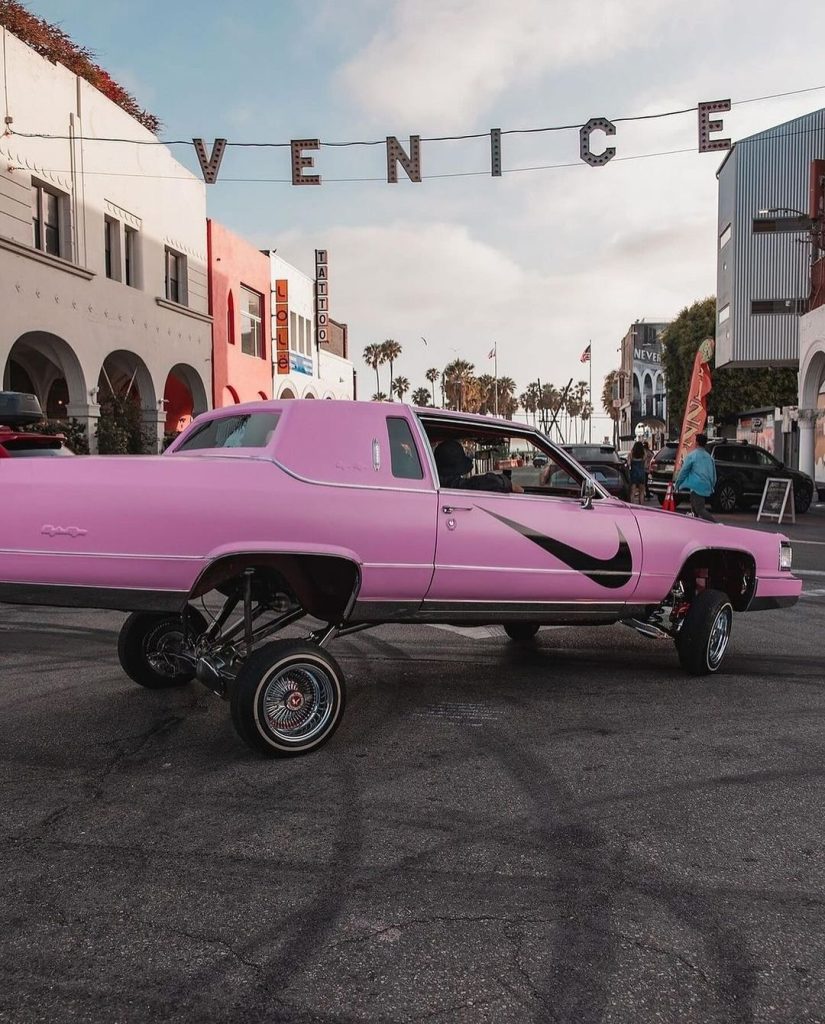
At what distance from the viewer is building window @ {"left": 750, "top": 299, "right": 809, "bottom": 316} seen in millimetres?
40719

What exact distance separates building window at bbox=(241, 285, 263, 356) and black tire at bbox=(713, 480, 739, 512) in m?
18.8

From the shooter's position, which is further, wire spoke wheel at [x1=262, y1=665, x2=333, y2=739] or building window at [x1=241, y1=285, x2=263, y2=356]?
building window at [x1=241, y1=285, x2=263, y2=356]

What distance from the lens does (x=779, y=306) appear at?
4097 centimetres

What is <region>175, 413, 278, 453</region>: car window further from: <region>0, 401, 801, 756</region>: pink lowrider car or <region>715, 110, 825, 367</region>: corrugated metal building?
<region>715, 110, 825, 367</region>: corrugated metal building

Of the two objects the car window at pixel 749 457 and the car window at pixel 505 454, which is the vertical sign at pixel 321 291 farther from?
the car window at pixel 505 454

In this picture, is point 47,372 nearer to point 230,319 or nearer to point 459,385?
point 230,319

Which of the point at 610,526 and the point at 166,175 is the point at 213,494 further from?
the point at 166,175

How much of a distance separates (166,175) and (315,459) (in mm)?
24993

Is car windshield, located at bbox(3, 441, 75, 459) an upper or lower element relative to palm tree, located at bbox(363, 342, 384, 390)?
lower

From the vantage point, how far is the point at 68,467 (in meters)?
4.35

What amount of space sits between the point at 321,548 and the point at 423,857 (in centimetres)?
176

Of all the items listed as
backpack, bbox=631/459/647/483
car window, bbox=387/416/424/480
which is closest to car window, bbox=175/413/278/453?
car window, bbox=387/416/424/480

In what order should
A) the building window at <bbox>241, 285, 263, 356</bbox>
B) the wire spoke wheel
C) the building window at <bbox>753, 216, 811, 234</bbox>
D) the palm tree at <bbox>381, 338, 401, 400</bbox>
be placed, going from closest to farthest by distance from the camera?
the wire spoke wheel → the building window at <bbox>241, 285, 263, 356</bbox> → the building window at <bbox>753, 216, 811, 234</bbox> → the palm tree at <bbox>381, 338, 401, 400</bbox>

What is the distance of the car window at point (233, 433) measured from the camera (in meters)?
5.25
